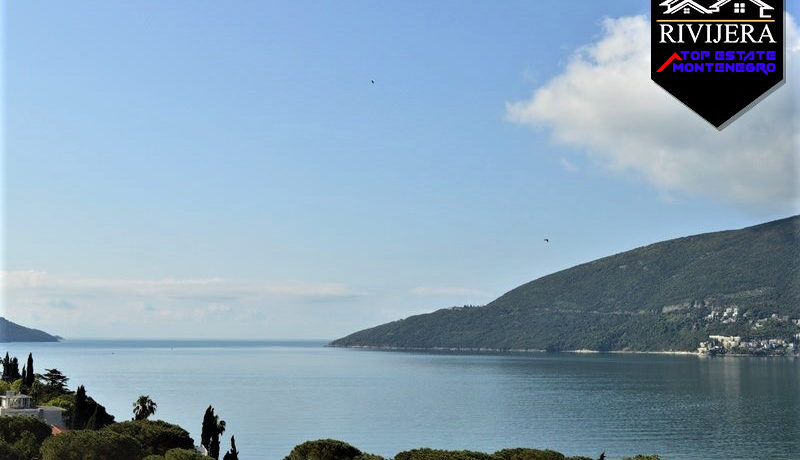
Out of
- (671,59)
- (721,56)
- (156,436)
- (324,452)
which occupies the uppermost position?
(671,59)

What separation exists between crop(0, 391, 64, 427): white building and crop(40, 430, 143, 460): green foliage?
1804 centimetres

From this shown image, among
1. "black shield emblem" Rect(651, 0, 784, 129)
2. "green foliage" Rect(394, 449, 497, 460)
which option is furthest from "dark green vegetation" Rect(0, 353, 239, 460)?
"black shield emblem" Rect(651, 0, 784, 129)

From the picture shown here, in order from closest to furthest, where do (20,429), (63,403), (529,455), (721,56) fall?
(721,56)
(529,455)
(20,429)
(63,403)

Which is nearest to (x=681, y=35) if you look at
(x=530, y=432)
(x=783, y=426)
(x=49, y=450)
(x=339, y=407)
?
(x=49, y=450)

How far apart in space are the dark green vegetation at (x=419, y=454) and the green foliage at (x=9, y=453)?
1728 cm

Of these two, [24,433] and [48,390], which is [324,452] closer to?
[24,433]

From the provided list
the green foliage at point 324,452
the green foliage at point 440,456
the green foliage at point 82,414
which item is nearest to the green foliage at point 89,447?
the green foliage at point 324,452

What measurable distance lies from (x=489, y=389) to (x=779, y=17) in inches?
6210

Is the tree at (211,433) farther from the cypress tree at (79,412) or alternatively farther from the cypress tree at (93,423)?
the cypress tree at (79,412)

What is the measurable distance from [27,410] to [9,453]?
21.5 m

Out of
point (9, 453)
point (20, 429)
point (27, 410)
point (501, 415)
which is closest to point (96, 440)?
point (9, 453)

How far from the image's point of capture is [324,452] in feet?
188

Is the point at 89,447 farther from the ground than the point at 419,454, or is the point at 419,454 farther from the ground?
the point at 89,447

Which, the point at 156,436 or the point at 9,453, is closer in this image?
the point at 9,453
